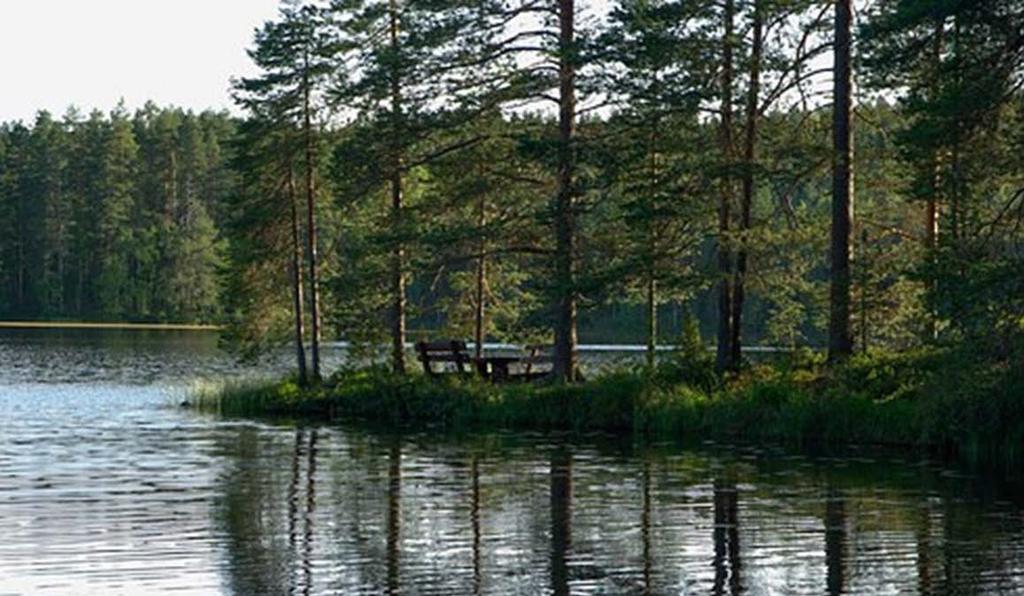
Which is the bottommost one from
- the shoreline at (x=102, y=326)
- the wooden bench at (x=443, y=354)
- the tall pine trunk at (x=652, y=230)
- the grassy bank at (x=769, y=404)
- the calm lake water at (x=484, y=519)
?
the calm lake water at (x=484, y=519)

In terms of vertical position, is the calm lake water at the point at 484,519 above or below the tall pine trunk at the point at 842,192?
below

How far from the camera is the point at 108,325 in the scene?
5034 inches

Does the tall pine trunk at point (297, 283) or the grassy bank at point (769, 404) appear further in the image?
the tall pine trunk at point (297, 283)

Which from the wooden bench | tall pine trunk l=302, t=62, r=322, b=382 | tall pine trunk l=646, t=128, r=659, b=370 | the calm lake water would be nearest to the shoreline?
tall pine trunk l=302, t=62, r=322, b=382

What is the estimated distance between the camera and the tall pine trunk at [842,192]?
32.6 metres

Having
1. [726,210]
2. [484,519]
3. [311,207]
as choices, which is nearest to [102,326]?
[311,207]

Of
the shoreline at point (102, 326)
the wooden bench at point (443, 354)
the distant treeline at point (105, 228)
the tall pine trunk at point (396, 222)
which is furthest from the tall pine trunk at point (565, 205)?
the distant treeline at point (105, 228)

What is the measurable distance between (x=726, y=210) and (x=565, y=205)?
402cm

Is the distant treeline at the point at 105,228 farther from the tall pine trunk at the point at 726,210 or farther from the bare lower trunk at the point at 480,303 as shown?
the tall pine trunk at the point at 726,210

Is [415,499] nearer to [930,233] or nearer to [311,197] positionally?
[930,233]

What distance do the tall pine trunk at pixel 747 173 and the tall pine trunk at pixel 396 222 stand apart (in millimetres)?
8733

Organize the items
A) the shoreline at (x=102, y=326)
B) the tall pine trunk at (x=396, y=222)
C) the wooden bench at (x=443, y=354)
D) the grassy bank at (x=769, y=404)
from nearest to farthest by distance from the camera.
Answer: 1. the grassy bank at (x=769, y=404)
2. the tall pine trunk at (x=396, y=222)
3. the wooden bench at (x=443, y=354)
4. the shoreline at (x=102, y=326)

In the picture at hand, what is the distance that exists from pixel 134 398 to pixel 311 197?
8.57m

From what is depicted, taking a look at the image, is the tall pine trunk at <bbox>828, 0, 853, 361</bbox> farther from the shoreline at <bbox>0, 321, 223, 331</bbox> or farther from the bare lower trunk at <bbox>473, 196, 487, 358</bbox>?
the shoreline at <bbox>0, 321, 223, 331</bbox>
